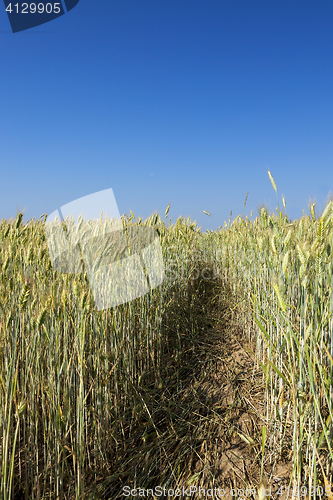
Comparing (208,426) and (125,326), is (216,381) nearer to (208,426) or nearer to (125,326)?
(208,426)

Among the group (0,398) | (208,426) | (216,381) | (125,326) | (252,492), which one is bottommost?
(252,492)

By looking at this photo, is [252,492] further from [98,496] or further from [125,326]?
[125,326]

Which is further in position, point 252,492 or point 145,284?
point 145,284

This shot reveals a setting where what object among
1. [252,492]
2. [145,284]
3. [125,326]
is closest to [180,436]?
[252,492]

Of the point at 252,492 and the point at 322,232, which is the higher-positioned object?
the point at 322,232

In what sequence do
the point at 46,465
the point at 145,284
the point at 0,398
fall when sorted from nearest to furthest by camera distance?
the point at 0,398, the point at 46,465, the point at 145,284

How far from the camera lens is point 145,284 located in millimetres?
1566

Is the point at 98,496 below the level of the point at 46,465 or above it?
below

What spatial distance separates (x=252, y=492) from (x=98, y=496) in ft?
1.71

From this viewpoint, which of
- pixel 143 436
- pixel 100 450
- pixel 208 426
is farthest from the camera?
pixel 208 426

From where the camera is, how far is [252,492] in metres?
0.96

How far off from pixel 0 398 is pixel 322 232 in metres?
1.05

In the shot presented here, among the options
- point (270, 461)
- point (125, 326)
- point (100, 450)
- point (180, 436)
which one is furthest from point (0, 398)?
point (270, 461)

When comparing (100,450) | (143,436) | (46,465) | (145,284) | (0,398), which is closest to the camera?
(0,398)
